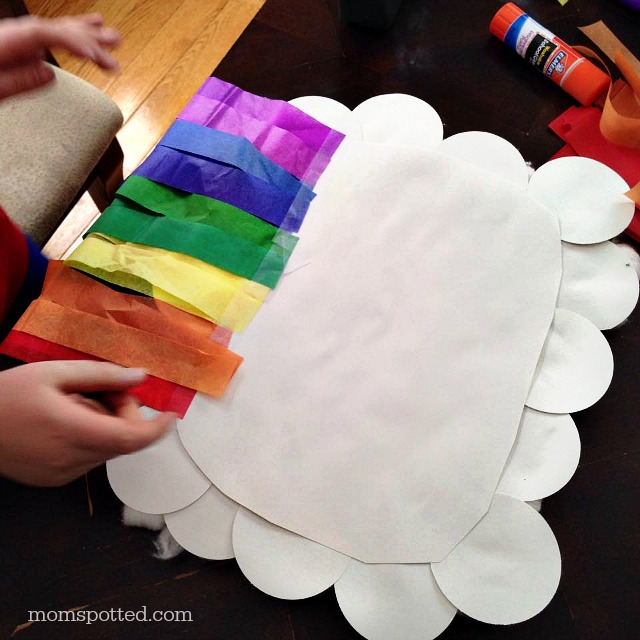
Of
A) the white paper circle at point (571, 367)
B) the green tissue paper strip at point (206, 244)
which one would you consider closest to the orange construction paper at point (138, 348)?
the green tissue paper strip at point (206, 244)

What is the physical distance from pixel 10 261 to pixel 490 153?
604 mm

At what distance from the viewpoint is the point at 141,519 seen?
72 cm

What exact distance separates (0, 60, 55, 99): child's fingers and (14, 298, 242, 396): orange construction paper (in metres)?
0.25

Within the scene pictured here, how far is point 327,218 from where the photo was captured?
800 millimetres

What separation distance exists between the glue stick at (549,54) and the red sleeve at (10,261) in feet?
2.37

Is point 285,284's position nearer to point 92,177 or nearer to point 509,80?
point 92,177

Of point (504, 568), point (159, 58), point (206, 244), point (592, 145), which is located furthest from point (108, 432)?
point (159, 58)

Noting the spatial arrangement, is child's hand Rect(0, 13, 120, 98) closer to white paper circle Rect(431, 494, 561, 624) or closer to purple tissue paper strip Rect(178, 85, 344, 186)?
purple tissue paper strip Rect(178, 85, 344, 186)

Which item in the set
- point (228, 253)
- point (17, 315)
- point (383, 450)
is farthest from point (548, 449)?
point (17, 315)

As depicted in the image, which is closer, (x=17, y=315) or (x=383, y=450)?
(x=383, y=450)

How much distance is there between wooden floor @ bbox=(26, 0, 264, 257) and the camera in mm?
1134

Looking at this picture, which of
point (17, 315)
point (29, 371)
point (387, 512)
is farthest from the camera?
point (17, 315)

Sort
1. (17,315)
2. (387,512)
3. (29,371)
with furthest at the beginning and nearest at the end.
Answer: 1. (17,315)
2. (387,512)
3. (29,371)

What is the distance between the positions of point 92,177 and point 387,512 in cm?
62
